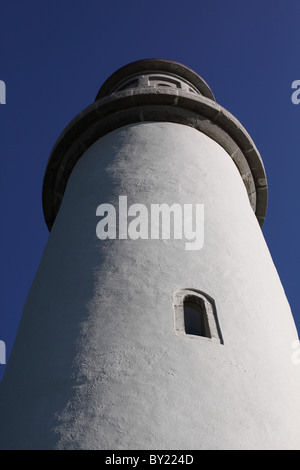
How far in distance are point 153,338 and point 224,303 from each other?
3.64ft

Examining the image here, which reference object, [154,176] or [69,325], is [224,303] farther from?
[154,176]

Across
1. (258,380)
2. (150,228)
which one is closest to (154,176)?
(150,228)

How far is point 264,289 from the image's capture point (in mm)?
6953

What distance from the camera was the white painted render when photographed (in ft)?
15.5

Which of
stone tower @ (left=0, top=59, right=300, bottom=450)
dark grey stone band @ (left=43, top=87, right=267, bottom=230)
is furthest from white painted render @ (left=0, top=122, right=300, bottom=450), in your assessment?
dark grey stone band @ (left=43, top=87, right=267, bottom=230)

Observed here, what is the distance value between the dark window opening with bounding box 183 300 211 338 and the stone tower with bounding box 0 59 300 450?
0.01 meters

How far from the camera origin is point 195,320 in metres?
6.06
